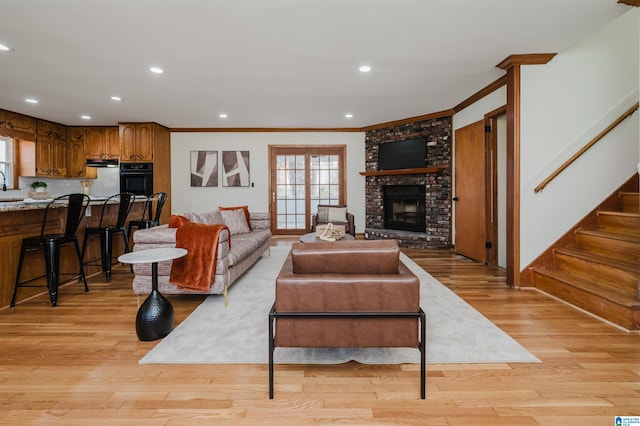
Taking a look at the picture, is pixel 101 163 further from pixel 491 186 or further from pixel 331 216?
pixel 491 186

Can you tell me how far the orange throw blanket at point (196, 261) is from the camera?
2.99 metres

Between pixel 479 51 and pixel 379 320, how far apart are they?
10.7ft

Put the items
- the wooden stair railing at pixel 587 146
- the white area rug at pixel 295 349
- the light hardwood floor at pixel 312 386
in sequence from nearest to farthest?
1. the light hardwood floor at pixel 312 386
2. the white area rug at pixel 295 349
3. the wooden stair railing at pixel 587 146

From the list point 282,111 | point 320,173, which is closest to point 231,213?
point 282,111

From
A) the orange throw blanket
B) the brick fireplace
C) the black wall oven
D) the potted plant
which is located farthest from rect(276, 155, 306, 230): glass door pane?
the potted plant

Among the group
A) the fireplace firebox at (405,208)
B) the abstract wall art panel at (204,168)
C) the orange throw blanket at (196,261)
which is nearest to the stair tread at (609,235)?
the fireplace firebox at (405,208)

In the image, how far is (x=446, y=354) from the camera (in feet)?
7.04

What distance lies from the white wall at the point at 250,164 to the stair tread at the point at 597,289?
4.55m

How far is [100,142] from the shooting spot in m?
7.18

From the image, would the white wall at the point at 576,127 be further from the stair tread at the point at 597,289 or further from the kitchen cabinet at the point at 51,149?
the kitchen cabinet at the point at 51,149

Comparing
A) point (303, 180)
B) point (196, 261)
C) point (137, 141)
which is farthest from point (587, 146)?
point (137, 141)

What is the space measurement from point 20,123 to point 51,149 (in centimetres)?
77

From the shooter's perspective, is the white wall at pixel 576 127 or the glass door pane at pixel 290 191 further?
the glass door pane at pixel 290 191

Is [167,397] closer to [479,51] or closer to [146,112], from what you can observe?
[479,51]
